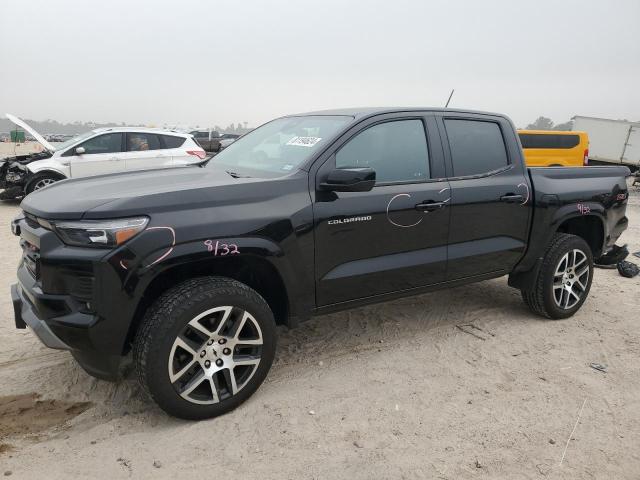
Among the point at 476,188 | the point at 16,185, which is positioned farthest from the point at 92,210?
the point at 16,185

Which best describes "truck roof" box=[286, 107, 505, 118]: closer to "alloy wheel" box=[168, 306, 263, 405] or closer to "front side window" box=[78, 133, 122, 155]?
"alloy wheel" box=[168, 306, 263, 405]

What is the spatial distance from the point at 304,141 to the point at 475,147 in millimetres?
1489

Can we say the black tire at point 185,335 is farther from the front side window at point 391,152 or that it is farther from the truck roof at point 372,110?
the truck roof at point 372,110

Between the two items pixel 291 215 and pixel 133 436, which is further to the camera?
pixel 291 215

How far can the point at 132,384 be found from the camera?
129 inches

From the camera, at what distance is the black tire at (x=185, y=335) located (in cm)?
262

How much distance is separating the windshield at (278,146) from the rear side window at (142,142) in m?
6.66

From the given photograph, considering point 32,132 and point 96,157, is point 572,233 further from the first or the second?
point 32,132

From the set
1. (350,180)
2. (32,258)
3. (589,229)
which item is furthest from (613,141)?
(32,258)

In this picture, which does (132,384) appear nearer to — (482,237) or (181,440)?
(181,440)

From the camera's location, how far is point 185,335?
2.76 m

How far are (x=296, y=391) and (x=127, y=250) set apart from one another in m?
1.44

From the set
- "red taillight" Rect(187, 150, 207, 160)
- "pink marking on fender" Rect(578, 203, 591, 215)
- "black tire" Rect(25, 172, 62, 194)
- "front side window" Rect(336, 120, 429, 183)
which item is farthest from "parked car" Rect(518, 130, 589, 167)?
"black tire" Rect(25, 172, 62, 194)

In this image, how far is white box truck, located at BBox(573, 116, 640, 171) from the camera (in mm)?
19359
